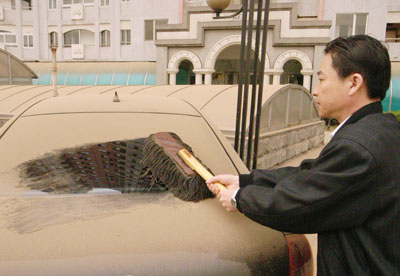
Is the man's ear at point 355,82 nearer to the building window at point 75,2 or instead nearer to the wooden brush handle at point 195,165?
the wooden brush handle at point 195,165

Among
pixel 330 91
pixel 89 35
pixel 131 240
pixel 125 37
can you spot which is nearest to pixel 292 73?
pixel 125 37

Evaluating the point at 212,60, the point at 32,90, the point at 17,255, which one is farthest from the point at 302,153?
the point at 17,255

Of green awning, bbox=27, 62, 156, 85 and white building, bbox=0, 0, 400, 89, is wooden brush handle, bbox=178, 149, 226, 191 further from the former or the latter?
green awning, bbox=27, 62, 156, 85

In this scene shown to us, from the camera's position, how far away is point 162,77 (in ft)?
57.3

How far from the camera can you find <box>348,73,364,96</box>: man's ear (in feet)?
4.50

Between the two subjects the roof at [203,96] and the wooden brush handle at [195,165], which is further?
the roof at [203,96]

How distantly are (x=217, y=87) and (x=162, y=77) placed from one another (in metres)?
8.42

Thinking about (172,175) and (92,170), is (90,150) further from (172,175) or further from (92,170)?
(172,175)

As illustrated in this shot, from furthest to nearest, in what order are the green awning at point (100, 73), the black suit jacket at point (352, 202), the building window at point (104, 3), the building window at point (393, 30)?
the building window at point (104, 3) < the green awning at point (100, 73) < the building window at point (393, 30) < the black suit jacket at point (352, 202)

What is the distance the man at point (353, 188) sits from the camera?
1239 mm

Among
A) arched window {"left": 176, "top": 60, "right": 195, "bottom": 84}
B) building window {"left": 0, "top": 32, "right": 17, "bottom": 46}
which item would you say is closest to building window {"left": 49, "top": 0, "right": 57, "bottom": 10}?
building window {"left": 0, "top": 32, "right": 17, "bottom": 46}

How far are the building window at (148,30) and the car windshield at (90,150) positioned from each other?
2118cm

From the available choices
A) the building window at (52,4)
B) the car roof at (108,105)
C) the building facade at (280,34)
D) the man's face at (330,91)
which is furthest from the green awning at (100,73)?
the man's face at (330,91)

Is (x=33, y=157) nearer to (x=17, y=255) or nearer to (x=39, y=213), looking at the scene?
(x=39, y=213)
